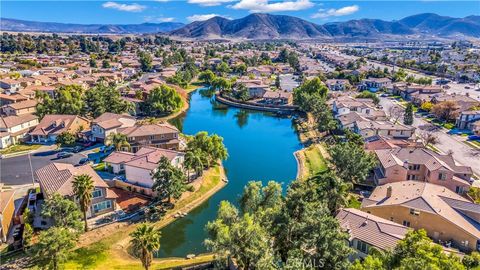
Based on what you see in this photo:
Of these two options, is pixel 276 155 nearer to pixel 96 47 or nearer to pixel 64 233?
pixel 64 233

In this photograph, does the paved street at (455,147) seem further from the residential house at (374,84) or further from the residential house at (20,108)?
the residential house at (20,108)

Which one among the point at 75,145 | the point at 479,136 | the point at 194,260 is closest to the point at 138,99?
the point at 75,145

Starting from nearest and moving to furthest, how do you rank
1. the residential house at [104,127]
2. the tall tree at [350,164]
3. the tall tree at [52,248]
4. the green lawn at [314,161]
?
the tall tree at [52,248] → the tall tree at [350,164] → the green lawn at [314,161] → the residential house at [104,127]

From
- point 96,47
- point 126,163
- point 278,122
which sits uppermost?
point 96,47

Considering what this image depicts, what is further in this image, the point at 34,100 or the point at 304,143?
the point at 34,100

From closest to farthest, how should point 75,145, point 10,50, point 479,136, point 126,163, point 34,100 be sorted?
point 126,163 → point 75,145 → point 479,136 → point 34,100 → point 10,50

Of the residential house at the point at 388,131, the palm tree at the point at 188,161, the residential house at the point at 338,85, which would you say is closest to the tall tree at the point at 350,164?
the palm tree at the point at 188,161

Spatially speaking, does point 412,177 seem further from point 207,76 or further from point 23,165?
point 207,76
